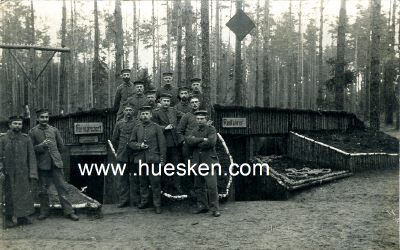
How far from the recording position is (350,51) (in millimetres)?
44312

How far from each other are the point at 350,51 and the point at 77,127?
3837cm

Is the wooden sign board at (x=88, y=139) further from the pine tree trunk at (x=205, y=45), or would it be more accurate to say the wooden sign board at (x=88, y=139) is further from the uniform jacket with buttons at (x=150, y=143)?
the uniform jacket with buttons at (x=150, y=143)

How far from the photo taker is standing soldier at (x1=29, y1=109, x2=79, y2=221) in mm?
7840

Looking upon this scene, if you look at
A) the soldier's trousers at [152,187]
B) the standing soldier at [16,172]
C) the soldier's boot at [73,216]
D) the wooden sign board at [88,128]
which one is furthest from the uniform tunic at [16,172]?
the wooden sign board at [88,128]

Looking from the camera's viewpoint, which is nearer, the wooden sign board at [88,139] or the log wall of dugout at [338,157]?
the log wall of dugout at [338,157]

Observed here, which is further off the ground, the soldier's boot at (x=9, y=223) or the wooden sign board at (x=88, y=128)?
the wooden sign board at (x=88, y=128)

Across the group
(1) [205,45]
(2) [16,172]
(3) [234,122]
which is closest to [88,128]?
(1) [205,45]

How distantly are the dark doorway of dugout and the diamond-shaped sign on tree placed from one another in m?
7.53

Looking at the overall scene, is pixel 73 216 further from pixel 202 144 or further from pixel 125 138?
pixel 202 144

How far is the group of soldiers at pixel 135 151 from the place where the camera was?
7.54 metres

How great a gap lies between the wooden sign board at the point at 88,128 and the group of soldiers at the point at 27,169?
553 cm

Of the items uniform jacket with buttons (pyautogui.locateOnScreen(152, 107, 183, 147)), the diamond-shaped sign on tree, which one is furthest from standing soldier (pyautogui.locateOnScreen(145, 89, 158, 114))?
the diamond-shaped sign on tree

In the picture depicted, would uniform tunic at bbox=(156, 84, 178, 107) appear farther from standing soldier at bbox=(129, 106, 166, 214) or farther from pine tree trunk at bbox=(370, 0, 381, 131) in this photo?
pine tree trunk at bbox=(370, 0, 381, 131)

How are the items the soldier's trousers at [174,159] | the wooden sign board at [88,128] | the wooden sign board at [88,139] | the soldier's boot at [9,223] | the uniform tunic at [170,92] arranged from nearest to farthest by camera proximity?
the soldier's boot at [9,223]
the soldier's trousers at [174,159]
the uniform tunic at [170,92]
the wooden sign board at [88,128]
the wooden sign board at [88,139]
